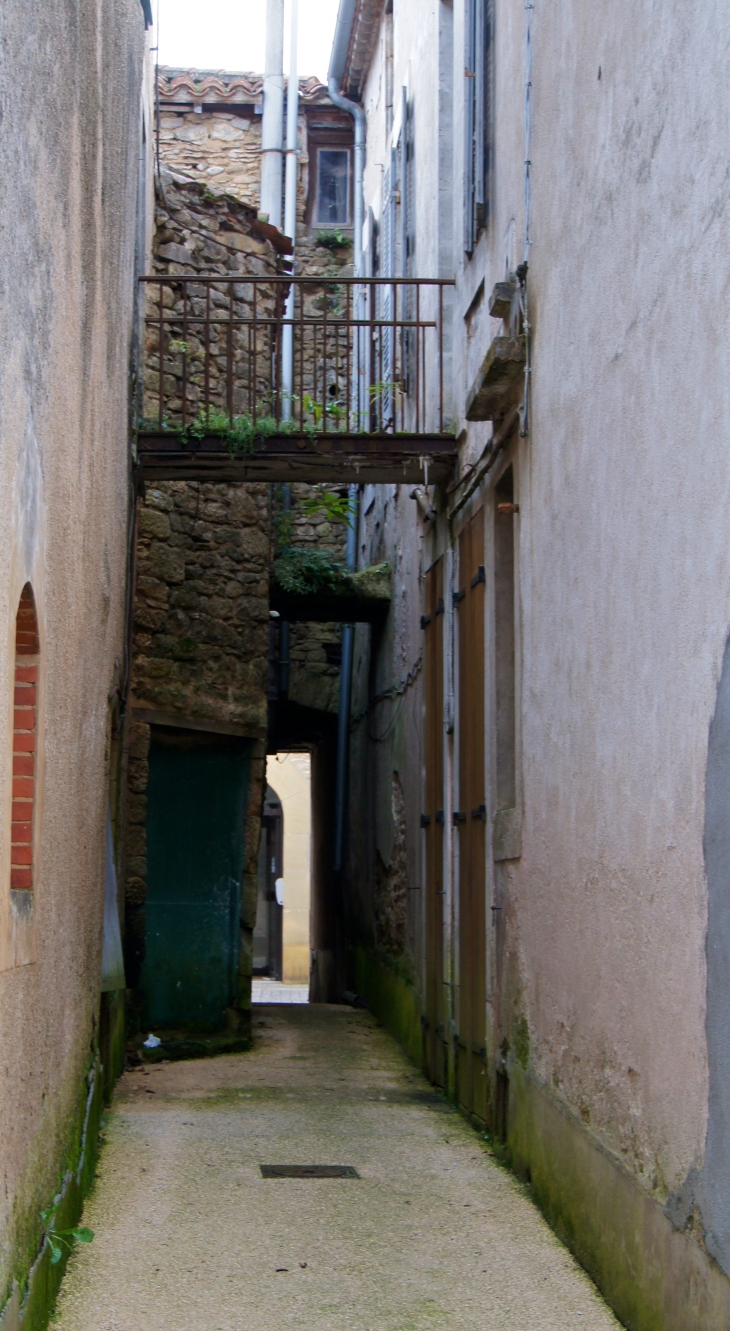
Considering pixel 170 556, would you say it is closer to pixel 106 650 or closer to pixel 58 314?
pixel 106 650

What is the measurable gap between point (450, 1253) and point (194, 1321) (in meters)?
1.10

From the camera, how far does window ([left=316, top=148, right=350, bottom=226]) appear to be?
15.1 metres

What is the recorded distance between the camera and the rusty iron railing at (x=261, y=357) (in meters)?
8.11

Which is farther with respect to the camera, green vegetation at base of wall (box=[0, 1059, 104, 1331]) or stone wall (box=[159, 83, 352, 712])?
stone wall (box=[159, 83, 352, 712])

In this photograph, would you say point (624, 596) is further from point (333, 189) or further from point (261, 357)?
point (333, 189)

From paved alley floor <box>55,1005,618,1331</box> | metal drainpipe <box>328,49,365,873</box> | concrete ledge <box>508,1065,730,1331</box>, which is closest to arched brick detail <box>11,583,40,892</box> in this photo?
paved alley floor <box>55,1005,618,1331</box>

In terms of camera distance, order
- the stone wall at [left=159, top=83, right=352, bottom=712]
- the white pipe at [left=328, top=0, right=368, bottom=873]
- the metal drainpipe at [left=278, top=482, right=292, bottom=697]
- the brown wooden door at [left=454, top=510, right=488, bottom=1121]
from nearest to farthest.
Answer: the brown wooden door at [left=454, top=510, right=488, bottom=1121], the metal drainpipe at [left=278, top=482, right=292, bottom=697], the white pipe at [left=328, top=0, right=368, bottom=873], the stone wall at [left=159, top=83, right=352, bottom=712]

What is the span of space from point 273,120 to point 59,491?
11.7 meters

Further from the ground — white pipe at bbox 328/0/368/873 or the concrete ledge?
white pipe at bbox 328/0/368/873

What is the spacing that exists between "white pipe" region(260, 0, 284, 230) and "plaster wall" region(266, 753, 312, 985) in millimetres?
13453

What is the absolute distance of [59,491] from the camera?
4211 millimetres

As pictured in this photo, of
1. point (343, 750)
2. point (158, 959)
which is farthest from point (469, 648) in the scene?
point (343, 750)

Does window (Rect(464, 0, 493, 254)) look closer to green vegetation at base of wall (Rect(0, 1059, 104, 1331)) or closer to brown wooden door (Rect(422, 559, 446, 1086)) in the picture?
brown wooden door (Rect(422, 559, 446, 1086))

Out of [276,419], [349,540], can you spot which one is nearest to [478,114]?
[276,419]
